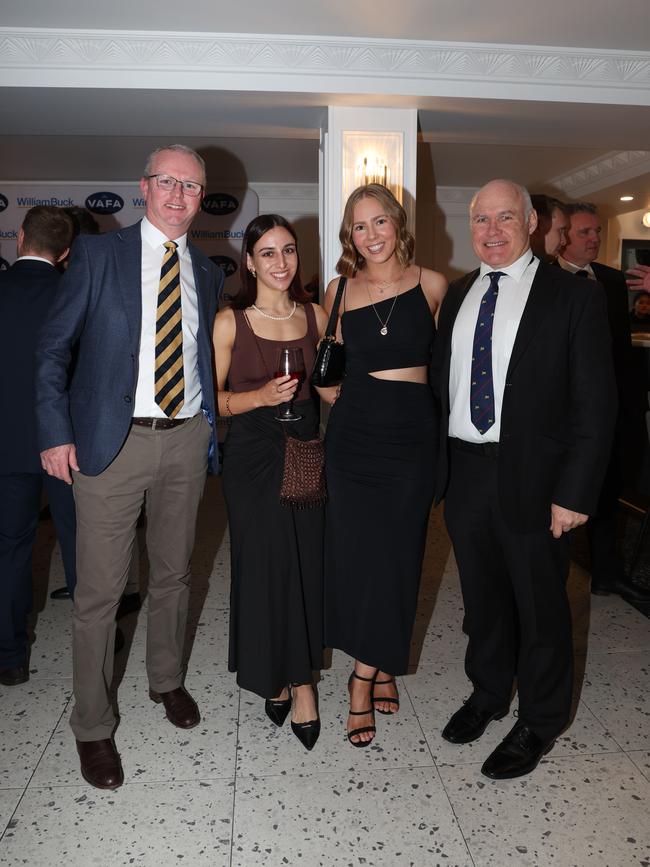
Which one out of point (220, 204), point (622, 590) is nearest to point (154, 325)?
point (622, 590)

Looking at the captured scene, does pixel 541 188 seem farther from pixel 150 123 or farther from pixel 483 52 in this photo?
pixel 150 123

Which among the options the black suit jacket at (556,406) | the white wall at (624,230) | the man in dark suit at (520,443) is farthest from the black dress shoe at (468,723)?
the white wall at (624,230)

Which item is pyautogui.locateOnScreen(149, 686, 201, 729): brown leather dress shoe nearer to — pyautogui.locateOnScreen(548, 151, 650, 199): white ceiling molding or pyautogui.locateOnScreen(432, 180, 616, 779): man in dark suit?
pyautogui.locateOnScreen(432, 180, 616, 779): man in dark suit

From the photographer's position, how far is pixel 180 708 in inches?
100.0

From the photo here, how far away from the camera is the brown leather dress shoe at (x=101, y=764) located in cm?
218

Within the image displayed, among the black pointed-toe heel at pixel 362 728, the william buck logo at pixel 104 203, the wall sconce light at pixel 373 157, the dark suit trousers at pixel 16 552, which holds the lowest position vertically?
the black pointed-toe heel at pixel 362 728

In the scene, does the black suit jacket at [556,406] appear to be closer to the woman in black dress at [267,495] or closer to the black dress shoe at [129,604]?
the woman in black dress at [267,495]

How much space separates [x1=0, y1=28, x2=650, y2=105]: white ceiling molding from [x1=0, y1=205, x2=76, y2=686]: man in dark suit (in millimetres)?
1629

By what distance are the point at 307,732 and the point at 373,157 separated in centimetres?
373

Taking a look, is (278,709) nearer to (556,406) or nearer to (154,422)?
(154,422)

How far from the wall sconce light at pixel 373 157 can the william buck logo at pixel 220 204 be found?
7.54ft

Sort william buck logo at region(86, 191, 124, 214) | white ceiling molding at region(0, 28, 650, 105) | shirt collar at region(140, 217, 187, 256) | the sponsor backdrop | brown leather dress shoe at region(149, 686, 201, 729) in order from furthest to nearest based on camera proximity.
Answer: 1. william buck logo at region(86, 191, 124, 214)
2. the sponsor backdrop
3. white ceiling molding at region(0, 28, 650, 105)
4. brown leather dress shoe at region(149, 686, 201, 729)
5. shirt collar at region(140, 217, 187, 256)

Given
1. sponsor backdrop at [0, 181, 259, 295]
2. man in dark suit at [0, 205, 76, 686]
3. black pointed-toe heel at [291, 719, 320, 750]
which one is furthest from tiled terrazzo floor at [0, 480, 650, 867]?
sponsor backdrop at [0, 181, 259, 295]

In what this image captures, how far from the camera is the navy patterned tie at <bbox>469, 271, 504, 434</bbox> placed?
7.02 ft
